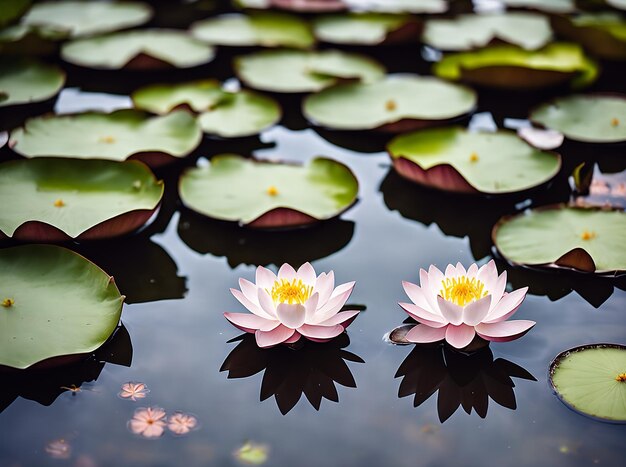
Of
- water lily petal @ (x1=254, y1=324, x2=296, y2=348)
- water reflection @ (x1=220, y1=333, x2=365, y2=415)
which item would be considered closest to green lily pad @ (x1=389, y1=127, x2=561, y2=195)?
water reflection @ (x1=220, y1=333, x2=365, y2=415)

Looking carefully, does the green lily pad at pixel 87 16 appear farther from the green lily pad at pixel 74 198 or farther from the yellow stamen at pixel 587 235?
the yellow stamen at pixel 587 235

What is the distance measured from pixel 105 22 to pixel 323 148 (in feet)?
6.56

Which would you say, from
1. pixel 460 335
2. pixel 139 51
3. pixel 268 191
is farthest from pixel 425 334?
pixel 139 51

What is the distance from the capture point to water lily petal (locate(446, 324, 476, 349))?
2000 millimetres

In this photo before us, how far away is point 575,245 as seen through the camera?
7.91 ft

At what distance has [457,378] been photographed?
1993mm

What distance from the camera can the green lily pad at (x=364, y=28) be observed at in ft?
13.0

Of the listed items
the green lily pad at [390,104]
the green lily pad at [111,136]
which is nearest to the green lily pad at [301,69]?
the green lily pad at [390,104]

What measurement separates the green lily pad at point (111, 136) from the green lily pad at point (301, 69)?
0.66 metres

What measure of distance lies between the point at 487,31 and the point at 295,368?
2994mm

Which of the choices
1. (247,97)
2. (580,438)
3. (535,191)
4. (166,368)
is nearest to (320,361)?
(166,368)

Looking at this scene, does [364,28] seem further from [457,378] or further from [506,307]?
[457,378]

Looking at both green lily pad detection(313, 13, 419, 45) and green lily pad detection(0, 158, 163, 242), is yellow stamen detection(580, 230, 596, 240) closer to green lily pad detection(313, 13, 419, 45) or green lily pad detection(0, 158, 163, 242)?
green lily pad detection(0, 158, 163, 242)

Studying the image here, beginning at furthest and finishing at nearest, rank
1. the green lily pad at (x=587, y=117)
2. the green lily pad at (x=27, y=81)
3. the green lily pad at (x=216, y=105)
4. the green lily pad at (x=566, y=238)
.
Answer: the green lily pad at (x=27, y=81), the green lily pad at (x=216, y=105), the green lily pad at (x=587, y=117), the green lily pad at (x=566, y=238)
